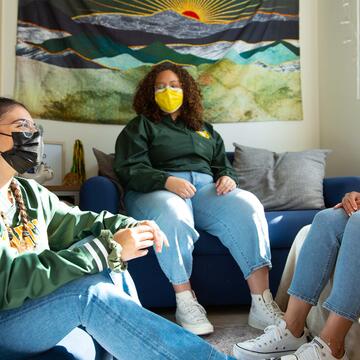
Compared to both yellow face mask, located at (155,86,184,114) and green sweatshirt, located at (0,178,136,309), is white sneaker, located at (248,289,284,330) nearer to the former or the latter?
green sweatshirt, located at (0,178,136,309)

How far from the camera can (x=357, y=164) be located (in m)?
2.87

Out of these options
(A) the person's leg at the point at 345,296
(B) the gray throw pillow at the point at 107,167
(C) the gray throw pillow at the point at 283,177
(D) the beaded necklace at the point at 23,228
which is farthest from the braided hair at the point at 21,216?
(C) the gray throw pillow at the point at 283,177

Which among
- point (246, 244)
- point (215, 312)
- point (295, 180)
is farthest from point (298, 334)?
point (295, 180)

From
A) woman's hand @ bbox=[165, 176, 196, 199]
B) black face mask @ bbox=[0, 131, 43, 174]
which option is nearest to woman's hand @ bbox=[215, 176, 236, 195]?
woman's hand @ bbox=[165, 176, 196, 199]

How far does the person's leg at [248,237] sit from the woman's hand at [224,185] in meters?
0.03

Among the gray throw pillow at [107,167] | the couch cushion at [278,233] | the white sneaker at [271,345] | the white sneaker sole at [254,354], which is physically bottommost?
the white sneaker sole at [254,354]

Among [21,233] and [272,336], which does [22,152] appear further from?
[272,336]

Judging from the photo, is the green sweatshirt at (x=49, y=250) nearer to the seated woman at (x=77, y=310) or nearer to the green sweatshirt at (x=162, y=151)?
the seated woman at (x=77, y=310)

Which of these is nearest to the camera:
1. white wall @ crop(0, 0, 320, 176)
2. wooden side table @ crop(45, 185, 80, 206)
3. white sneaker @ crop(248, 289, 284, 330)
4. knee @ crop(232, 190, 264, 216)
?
white sneaker @ crop(248, 289, 284, 330)

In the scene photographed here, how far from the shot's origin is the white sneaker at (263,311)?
1778 millimetres

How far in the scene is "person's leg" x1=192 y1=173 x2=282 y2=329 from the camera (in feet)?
5.98

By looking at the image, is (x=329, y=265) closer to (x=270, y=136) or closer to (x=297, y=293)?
(x=297, y=293)

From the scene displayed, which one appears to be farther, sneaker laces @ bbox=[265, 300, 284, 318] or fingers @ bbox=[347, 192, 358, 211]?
sneaker laces @ bbox=[265, 300, 284, 318]

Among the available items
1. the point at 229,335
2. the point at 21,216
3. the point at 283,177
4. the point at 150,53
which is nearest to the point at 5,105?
the point at 21,216
